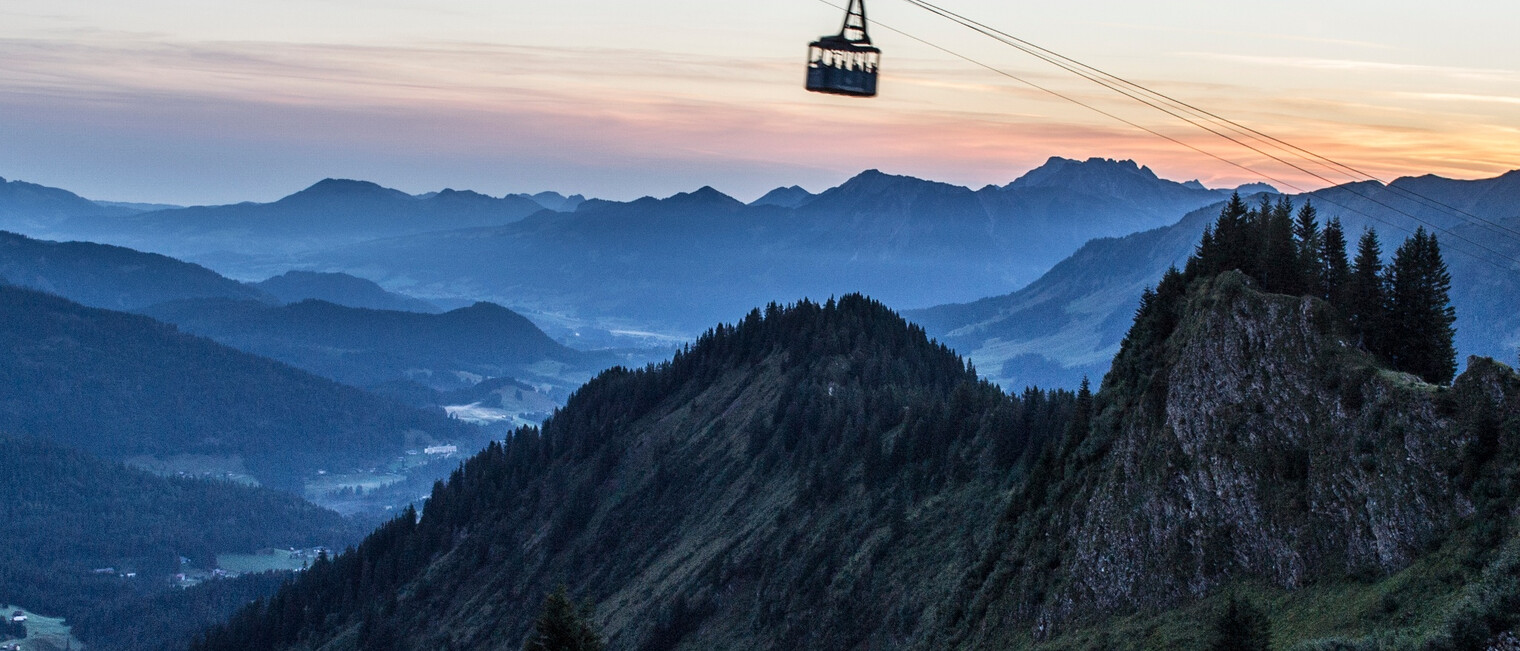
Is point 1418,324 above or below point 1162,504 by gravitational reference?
above

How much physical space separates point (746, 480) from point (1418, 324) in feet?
278

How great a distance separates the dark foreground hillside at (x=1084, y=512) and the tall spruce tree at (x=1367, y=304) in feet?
14.5

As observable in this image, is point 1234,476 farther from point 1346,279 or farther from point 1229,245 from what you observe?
point 1229,245

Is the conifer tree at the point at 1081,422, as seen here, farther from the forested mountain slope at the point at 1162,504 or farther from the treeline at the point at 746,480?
the treeline at the point at 746,480

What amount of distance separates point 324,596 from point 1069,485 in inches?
6297

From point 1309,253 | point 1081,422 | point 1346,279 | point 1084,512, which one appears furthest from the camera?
point 1081,422

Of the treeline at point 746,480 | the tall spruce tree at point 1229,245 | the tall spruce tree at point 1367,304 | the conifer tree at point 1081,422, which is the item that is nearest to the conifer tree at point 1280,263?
the tall spruce tree at point 1229,245

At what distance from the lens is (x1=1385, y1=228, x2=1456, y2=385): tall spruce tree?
5844 cm

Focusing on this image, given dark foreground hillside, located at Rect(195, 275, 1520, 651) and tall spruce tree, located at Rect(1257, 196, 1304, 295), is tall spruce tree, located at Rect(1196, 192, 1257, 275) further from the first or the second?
tall spruce tree, located at Rect(1257, 196, 1304, 295)

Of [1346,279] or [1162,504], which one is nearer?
[1162,504]

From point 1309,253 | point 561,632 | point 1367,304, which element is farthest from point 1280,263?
point 561,632

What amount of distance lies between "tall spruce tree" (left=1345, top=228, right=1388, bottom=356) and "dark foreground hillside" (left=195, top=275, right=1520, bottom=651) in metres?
4.43

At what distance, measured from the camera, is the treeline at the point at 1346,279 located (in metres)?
58.8

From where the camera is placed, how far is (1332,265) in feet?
216
